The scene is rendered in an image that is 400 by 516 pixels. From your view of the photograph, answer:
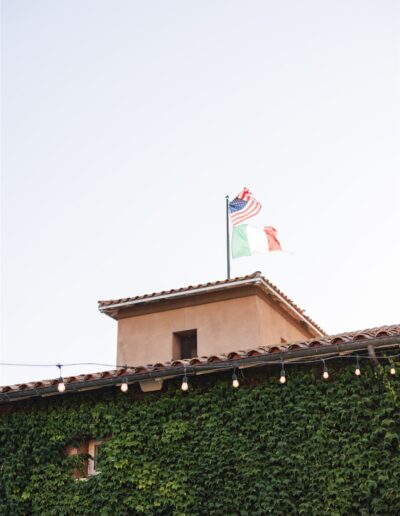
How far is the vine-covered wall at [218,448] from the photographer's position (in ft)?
35.8

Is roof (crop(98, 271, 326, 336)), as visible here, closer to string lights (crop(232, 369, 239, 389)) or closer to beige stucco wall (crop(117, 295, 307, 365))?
beige stucco wall (crop(117, 295, 307, 365))

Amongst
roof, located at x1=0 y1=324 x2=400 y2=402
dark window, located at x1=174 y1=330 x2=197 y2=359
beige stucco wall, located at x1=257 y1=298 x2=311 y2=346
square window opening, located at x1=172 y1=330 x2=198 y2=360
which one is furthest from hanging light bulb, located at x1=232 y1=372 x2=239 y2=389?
dark window, located at x1=174 y1=330 x2=197 y2=359

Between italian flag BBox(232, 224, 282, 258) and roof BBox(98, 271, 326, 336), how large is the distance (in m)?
1.36

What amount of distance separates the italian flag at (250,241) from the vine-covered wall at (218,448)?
645 centimetres

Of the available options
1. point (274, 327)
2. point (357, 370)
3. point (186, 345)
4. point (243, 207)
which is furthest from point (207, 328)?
point (357, 370)

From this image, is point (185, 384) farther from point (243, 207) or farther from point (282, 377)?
point (243, 207)

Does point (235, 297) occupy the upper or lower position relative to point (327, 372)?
upper

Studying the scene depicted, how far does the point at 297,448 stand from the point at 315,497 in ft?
2.54

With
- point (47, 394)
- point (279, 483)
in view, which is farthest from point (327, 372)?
point (47, 394)

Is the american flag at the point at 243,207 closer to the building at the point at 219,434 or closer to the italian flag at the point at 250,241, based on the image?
the italian flag at the point at 250,241

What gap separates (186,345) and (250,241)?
3.05 meters

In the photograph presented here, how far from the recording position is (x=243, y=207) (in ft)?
62.2

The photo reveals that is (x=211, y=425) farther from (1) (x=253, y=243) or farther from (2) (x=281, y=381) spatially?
(1) (x=253, y=243)

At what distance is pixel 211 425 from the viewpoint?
1216cm
